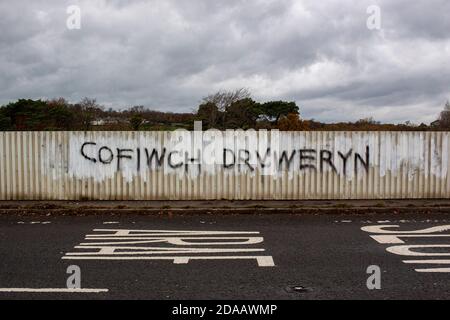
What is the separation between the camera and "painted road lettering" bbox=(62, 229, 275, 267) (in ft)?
23.1

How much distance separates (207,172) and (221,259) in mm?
5657

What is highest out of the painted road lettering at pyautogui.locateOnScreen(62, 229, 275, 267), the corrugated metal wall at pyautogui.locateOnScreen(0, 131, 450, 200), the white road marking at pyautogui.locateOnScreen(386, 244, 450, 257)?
the corrugated metal wall at pyautogui.locateOnScreen(0, 131, 450, 200)

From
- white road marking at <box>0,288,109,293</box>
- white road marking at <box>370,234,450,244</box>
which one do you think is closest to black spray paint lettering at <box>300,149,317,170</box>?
white road marking at <box>370,234,450,244</box>

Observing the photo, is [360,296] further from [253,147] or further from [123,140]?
[123,140]

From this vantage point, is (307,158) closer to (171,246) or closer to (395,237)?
(395,237)

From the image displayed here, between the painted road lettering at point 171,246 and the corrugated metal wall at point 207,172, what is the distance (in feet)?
11.3

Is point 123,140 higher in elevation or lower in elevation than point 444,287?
higher

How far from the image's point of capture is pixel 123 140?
40.7 feet

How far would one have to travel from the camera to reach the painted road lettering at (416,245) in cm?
666

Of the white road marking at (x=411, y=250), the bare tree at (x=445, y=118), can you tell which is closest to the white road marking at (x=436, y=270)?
the white road marking at (x=411, y=250)

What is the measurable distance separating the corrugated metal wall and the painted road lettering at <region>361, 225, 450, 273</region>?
10.6 feet

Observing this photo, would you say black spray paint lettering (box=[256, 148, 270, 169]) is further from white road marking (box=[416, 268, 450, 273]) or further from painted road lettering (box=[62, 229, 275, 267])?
white road marking (box=[416, 268, 450, 273])
